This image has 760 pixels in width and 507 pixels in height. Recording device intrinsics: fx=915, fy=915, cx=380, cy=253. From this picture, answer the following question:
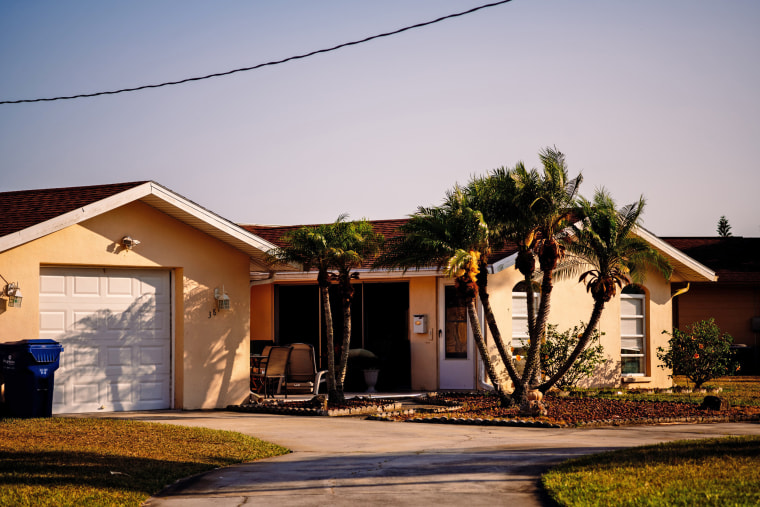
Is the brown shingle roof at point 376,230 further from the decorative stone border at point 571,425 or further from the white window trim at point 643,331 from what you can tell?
the decorative stone border at point 571,425

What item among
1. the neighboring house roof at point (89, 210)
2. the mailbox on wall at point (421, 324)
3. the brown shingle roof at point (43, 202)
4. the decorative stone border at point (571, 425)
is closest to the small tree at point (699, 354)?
the mailbox on wall at point (421, 324)

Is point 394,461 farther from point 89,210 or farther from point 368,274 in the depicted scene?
point 368,274

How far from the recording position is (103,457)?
997 centimetres

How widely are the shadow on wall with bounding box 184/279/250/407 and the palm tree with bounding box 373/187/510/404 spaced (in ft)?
10.9

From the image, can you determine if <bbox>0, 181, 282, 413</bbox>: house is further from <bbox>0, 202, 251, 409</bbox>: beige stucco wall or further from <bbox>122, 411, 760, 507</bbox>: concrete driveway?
<bbox>122, 411, 760, 507</bbox>: concrete driveway

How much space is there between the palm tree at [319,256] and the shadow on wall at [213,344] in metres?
1.46

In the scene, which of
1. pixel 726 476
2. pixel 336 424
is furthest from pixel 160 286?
pixel 726 476

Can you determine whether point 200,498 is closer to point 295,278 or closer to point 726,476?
point 726,476

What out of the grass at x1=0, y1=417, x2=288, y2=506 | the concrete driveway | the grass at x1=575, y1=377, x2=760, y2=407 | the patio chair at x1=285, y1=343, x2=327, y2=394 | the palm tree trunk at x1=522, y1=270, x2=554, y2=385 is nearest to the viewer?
the concrete driveway

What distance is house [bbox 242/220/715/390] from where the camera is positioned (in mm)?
19828

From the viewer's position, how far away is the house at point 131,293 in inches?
560

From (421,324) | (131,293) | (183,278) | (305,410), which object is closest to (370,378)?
(421,324)

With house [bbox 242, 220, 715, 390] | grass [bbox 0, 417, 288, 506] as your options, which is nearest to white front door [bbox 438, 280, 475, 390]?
house [bbox 242, 220, 715, 390]

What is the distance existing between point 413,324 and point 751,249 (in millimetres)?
16533
